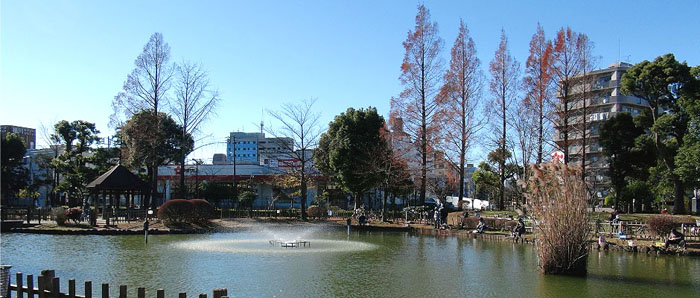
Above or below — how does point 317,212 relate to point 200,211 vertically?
below

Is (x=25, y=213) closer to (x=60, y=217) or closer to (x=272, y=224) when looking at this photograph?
(x=60, y=217)

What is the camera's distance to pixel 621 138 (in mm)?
33812

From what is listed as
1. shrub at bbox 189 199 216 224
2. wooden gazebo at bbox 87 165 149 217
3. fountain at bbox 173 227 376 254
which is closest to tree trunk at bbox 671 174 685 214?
fountain at bbox 173 227 376 254

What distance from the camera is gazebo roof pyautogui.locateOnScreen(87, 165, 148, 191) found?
102 ft

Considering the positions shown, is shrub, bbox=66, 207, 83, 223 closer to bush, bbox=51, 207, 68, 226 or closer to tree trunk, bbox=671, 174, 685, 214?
bush, bbox=51, 207, 68, 226

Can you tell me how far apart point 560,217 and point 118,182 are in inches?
992

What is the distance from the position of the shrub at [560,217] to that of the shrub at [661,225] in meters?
8.98

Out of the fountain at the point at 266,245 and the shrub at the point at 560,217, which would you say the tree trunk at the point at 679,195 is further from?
the shrub at the point at 560,217

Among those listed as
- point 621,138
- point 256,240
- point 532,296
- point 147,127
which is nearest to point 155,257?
point 256,240

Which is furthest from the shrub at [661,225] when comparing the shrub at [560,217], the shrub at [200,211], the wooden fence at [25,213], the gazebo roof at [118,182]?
the wooden fence at [25,213]

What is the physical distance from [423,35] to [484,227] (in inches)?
556

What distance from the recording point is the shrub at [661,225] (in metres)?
21.5

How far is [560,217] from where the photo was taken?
13930 mm

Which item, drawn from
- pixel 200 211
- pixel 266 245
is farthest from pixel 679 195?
pixel 200 211
